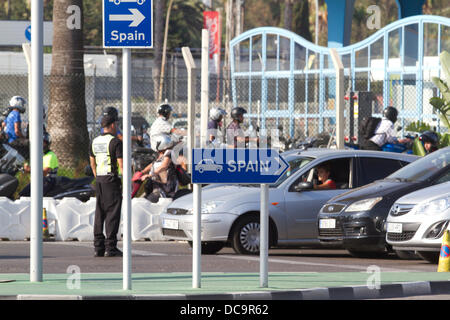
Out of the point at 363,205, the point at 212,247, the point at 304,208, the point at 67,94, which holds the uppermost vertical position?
the point at 67,94

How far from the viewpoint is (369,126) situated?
65.4ft

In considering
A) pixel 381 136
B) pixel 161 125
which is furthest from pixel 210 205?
pixel 381 136

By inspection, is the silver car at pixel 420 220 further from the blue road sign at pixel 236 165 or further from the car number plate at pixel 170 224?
the blue road sign at pixel 236 165

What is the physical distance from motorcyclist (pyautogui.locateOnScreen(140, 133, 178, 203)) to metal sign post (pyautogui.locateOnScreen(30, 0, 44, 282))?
6.83 m

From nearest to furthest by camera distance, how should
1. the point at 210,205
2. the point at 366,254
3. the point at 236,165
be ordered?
the point at 236,165 < the point at 210,205 < the point at 366,254

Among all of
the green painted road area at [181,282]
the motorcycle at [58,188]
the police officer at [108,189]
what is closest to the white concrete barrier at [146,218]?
the motorcycle at [58,188]

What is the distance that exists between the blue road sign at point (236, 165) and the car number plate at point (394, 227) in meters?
3.51

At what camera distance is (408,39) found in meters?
28.1

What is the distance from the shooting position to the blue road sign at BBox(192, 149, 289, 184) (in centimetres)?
983

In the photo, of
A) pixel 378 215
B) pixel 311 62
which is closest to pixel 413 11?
pixel 311 62

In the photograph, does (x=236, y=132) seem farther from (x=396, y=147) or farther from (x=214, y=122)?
(x=396, y=147)

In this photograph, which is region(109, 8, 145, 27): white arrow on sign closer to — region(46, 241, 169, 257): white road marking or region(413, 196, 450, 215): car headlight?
region(413, 196, 450, 215): car headlight

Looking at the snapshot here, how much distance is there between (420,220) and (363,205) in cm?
146

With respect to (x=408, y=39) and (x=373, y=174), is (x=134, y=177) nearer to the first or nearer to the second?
(x=373, y=174)
